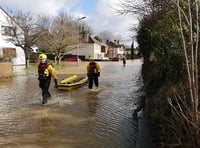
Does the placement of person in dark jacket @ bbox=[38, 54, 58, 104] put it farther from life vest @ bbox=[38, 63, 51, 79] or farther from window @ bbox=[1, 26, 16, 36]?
window @ bbox=[1, 26, 16, 36]

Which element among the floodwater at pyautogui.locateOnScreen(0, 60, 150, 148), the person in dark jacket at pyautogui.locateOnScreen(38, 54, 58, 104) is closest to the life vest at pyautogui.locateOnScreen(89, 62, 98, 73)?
the floodwater at pyautogui.locateOnScreen(0, 60, 150, 148)

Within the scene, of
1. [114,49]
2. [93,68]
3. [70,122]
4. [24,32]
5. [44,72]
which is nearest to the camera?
[70,122]

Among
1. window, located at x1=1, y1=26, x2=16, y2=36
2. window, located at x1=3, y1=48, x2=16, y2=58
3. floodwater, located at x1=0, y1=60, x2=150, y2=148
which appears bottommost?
floodwater, located at x1=0, y1=60, x2=150, y2=148

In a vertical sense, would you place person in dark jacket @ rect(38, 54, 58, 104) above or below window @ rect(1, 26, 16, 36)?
below

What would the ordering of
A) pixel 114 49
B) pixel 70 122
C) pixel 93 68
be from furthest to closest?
1. pixel 114 49
2. pixel 93 68
3. pixel 70 122

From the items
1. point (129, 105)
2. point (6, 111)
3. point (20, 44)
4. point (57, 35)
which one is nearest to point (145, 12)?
point (129, 105)

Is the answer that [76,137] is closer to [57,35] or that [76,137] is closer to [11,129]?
[11,129]

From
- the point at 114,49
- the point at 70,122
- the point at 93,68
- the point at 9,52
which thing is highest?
the point at 114,49

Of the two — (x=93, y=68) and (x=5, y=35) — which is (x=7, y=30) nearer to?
(x=5, y=35)

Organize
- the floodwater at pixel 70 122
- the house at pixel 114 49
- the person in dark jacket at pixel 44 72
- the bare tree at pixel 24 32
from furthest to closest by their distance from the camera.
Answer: the house at pixel 114 49
the bare tree at pixel 24 32
the person in dark jacket at pixel 44 72
the floodwater at pixel 70 122

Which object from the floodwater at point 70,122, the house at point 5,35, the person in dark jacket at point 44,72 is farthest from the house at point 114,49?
the person in dark jacket at point 44,72

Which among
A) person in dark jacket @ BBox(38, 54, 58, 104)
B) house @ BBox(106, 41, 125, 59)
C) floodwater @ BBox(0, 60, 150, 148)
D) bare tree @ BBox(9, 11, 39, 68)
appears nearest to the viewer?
floodwater @ BBox(0, 60, 150, 148)

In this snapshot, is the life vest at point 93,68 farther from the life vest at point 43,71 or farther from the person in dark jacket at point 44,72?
the life vest at point 43,71

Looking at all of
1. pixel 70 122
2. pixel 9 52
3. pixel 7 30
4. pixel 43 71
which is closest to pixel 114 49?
pixel 9 52
